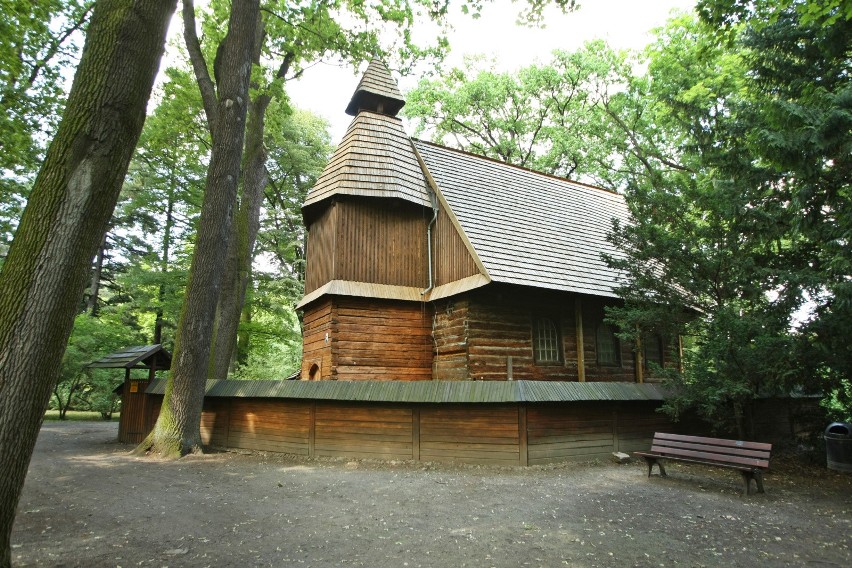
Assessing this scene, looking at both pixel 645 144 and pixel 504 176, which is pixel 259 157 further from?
pixel 645 144

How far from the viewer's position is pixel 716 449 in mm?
7984

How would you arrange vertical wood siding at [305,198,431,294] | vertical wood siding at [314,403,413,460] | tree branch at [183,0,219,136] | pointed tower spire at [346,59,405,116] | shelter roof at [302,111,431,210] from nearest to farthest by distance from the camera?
1. vertical wood siding at [314,403,413,460]
2. tree branch at [183,0,219,136]
3. vertical wood siding at [305,198,431,294]
4. shelter roof at [302,111,431,210]
5. pointed tower spire at [346,59,405,116]

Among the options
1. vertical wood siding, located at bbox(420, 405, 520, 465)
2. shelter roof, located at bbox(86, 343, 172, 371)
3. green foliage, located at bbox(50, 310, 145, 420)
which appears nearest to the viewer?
vertical wood siding, located at bbox(420, 405, 520, 465)

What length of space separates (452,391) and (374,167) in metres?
7.59

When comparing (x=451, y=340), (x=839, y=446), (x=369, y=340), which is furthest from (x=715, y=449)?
(x=369, y=340)

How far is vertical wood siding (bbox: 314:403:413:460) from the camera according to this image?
9.83 metres

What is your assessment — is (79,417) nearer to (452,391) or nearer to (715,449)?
(452,391)

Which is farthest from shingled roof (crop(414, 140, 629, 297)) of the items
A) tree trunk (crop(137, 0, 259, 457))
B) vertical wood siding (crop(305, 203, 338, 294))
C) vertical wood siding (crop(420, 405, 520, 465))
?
tree trunk (crop(137, 0, 259, 457))

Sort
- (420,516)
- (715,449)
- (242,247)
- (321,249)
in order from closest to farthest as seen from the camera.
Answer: (420,516)
(715,449)
(321,249)
(242,247)

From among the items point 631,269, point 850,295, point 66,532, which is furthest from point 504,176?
point 66,532

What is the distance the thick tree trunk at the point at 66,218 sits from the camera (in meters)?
3.81

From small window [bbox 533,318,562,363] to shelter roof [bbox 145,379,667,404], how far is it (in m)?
3.08

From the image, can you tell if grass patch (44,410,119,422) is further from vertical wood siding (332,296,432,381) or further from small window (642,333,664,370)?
small window (642,333,664,370)

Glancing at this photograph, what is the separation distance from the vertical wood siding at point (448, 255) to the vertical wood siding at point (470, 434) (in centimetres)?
397
